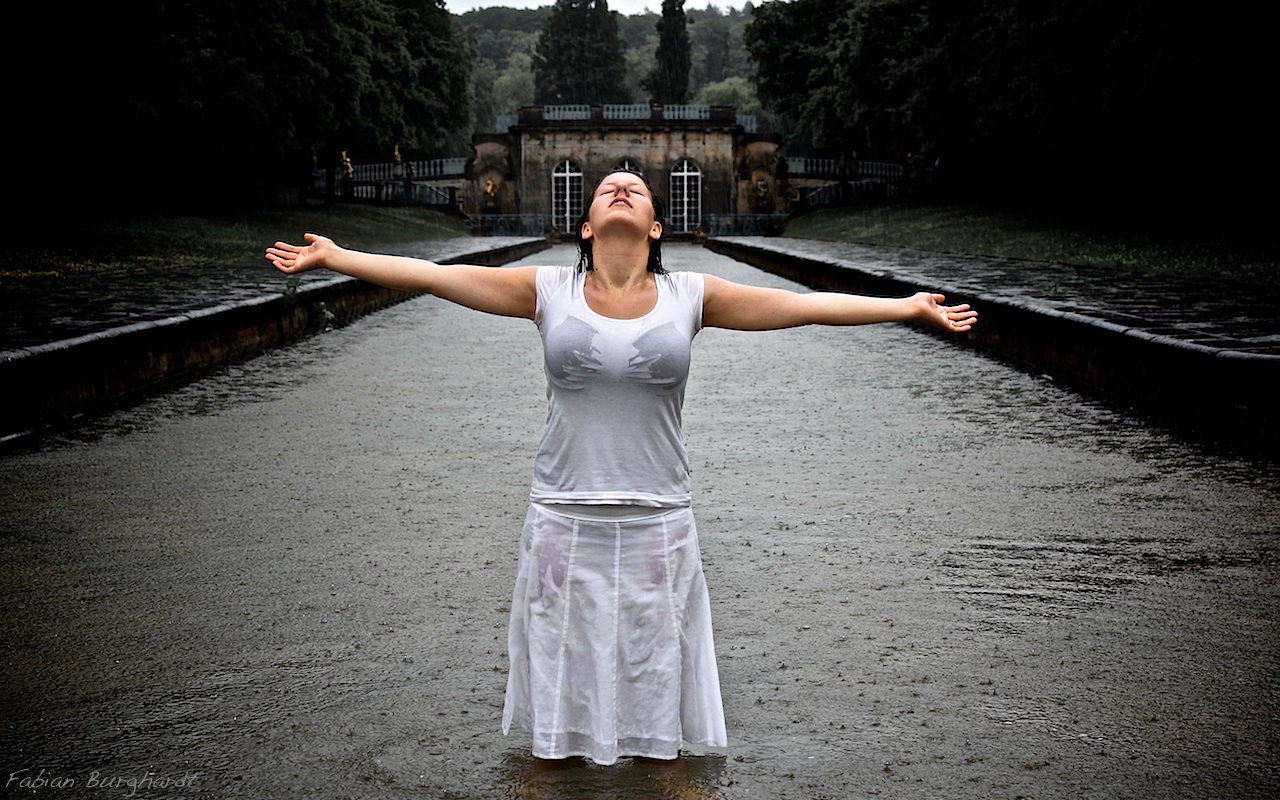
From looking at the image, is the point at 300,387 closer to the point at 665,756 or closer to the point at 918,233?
the point at 665,756

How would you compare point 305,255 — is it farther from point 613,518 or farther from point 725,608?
point 725,608

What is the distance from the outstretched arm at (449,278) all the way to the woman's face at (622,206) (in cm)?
21

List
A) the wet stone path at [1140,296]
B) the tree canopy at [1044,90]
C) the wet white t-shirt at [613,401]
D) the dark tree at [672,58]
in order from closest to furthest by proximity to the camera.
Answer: the wet white t-shirt at [613,401]
the wet stone path at [1140,296]
the tree canopy at [1044,90]
the dark tree at [672,58]

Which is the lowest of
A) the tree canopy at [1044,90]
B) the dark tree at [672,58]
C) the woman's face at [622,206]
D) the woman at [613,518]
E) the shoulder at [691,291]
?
the woman at [613,518]

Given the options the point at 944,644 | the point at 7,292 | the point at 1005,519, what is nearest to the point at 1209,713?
the point at 944,644

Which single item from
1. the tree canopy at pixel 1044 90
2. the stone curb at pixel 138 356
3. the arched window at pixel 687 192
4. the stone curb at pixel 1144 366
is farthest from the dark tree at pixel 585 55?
the stone curb at pixel 1144 366

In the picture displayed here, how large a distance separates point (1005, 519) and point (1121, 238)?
2151 cm

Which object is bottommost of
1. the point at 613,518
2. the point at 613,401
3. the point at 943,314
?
the point at 613,518

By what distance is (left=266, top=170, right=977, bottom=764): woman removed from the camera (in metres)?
3.09

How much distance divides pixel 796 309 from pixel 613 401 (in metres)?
0.58

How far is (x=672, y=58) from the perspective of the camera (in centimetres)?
9819

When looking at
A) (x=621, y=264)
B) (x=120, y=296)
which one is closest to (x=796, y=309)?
(x=621, y=264)

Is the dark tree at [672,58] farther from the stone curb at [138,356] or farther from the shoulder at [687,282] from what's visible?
the shoulder at [687,282]

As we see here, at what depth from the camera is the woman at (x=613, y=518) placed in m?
3.09
